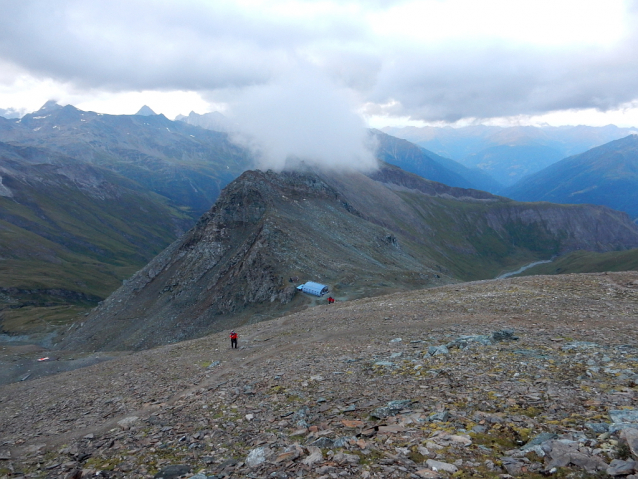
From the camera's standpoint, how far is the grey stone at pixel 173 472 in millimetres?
10414

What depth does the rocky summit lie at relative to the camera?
9.13m

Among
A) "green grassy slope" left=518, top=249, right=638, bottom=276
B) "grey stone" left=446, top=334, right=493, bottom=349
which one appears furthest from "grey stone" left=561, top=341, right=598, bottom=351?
"green grassy slope" left=518, top=249, right=638, bottom=276

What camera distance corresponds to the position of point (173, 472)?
416 inches

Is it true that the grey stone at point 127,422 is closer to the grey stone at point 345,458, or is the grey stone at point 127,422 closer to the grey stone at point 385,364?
the grey stone at point 345,458

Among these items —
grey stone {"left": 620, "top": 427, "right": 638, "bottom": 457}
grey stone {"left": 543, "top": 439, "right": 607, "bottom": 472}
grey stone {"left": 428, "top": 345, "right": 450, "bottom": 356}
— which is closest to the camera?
grey stone {"left": 543, "top": 439, "right": 607, "bottom": 472}

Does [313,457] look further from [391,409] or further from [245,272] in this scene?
[245,272]

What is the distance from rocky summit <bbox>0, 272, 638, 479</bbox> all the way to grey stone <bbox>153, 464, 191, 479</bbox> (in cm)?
6

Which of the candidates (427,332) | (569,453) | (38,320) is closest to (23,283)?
(38,320)

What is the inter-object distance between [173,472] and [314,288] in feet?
170

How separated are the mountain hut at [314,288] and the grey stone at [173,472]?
166 feet

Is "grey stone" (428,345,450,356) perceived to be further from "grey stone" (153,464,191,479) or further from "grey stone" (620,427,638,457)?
"grey stone" (153,464,191,479)

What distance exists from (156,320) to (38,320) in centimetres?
7737

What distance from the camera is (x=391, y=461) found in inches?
353

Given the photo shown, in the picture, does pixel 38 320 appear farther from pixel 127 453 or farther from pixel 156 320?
pixel 127 453
